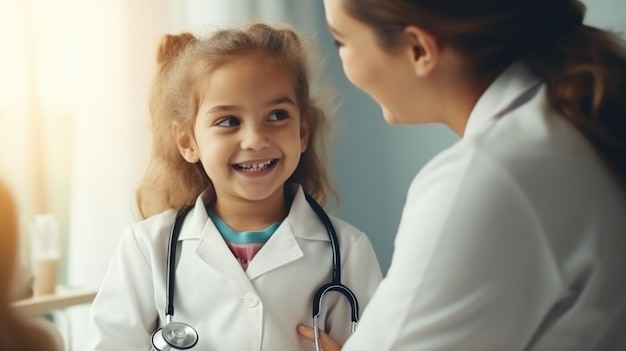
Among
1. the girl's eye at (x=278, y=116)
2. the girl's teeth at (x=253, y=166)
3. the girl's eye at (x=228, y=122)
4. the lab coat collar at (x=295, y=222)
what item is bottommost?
the lab coat collar at (x=295, y=222)

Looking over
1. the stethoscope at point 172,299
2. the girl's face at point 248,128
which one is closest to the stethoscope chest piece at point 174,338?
the stethoscope at point 172,299

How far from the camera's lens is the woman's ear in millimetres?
807

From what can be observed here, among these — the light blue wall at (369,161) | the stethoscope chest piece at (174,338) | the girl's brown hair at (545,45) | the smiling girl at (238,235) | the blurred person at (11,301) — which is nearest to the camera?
the blurred person at (11,301)

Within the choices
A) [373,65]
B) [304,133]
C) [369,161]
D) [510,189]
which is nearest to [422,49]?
[373,65]

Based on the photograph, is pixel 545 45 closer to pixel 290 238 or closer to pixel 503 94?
pixel 503 94

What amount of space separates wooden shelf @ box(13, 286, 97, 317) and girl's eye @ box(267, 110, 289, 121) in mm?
489

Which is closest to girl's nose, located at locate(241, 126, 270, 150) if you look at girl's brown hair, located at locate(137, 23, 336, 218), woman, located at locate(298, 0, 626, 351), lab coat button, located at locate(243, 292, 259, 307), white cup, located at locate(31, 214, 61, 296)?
girl's brown hair, located at locate(137, 23, 336, 218)

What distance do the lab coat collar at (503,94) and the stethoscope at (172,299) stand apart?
1.32 ft

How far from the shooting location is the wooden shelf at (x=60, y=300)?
4.19ft

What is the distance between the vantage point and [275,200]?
125cm

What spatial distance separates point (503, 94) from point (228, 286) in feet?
1.77

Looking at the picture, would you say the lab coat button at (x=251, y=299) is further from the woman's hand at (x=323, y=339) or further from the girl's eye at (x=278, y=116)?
the girl's eye at (x=278, y=116)

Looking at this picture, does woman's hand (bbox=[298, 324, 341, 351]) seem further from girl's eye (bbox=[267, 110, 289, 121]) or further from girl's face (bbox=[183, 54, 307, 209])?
girl's eye (bbox=[267, 110, 289, 121])

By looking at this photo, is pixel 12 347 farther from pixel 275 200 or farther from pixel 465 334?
pixel 275 200
